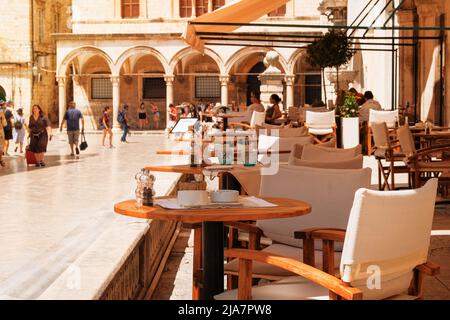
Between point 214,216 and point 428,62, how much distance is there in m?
13.9

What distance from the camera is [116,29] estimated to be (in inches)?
1622

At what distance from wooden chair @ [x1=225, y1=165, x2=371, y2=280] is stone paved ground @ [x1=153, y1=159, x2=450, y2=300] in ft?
2.76

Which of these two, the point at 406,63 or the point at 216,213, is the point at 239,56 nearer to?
the point at 406,63

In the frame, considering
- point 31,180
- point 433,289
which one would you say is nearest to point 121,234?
point 433,289

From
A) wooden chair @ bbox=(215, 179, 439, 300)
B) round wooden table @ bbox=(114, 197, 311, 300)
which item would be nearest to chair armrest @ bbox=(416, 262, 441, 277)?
wooden chair @ bbox=(215, 179, 439, 300)

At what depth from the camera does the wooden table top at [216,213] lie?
3652 mm

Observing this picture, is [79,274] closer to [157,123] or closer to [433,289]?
[433,289]

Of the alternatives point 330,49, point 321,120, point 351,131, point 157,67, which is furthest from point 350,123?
point 157,67

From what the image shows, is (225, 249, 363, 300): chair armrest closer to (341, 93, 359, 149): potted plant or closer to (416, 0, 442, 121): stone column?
(341, 93, 359, 149): potted plant

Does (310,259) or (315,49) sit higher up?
(315,49)

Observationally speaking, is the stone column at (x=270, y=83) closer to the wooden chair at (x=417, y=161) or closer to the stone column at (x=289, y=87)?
the stone column at (x=289, y=87)

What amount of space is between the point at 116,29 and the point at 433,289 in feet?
122

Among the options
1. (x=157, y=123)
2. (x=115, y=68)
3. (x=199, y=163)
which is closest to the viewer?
(x=199, y=163)

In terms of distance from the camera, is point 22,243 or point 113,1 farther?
point 113,1
